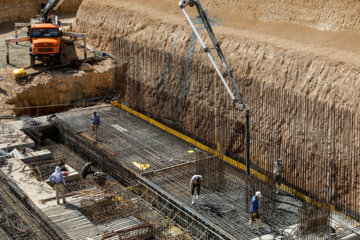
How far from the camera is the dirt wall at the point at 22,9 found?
42.9 metres

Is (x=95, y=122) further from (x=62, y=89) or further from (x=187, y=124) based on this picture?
(x=62, y=89)

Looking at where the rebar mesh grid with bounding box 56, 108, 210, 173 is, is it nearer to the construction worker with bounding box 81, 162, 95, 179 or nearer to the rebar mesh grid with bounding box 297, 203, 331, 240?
the construction worker with bounding box 81, 162, 95, 179

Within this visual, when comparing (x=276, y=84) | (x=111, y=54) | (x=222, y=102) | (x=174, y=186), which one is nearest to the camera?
(x=174, y=186)

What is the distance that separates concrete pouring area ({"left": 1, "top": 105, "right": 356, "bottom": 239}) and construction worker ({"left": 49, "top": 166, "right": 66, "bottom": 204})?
1.21 feet

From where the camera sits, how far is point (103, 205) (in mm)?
19578

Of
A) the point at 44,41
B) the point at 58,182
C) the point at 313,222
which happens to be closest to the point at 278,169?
the point at 313,222

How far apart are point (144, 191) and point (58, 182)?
3.18m

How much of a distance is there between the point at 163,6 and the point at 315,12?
999 cm

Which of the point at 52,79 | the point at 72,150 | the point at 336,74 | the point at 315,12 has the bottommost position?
the point at 72,150

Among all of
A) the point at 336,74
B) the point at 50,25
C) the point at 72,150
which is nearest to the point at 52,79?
the point at 50,25

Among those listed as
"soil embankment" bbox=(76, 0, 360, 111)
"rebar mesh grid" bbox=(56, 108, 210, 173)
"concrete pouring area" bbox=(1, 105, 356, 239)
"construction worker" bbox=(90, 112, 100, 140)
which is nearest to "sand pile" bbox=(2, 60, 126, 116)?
"rebar mesh grid" bbox=(56, 108, 210, 173)

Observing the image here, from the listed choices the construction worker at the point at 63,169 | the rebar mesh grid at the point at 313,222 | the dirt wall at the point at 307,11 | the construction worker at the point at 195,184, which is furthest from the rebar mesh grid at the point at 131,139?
the dirt wall at the point at 307,11

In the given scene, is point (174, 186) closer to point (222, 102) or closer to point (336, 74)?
point (222, 102)

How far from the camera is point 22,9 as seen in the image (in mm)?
43906
